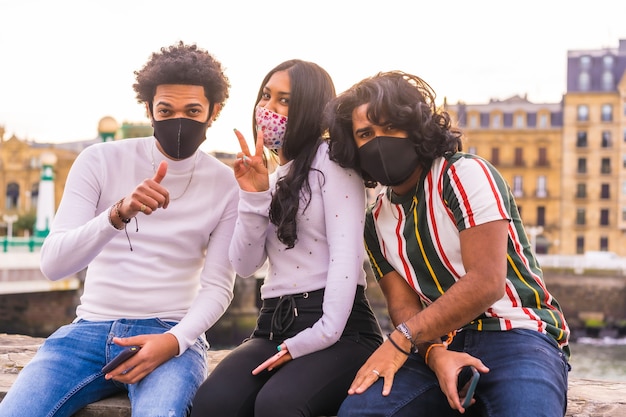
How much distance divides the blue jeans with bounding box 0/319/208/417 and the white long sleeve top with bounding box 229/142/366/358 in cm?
35

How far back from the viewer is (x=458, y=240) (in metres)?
2.34

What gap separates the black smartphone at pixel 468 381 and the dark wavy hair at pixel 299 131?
715 mm

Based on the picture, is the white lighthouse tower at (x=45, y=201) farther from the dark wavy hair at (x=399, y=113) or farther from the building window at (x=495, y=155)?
the building window at (x=495, y=155)

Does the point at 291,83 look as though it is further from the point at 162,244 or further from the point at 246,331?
the point at 246,331

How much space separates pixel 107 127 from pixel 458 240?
13476 millimetres

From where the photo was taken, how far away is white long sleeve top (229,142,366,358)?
8.02 ft

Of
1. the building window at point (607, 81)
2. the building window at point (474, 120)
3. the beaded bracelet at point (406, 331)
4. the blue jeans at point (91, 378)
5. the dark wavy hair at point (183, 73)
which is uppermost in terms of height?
the building window at point (607, 81)

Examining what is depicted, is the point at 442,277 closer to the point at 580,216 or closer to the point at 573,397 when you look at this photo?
the point at 573,397

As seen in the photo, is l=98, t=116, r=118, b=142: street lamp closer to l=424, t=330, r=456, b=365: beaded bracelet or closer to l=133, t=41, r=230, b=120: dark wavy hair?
l=133, t=41, r=230, b=120: dark wavy hair

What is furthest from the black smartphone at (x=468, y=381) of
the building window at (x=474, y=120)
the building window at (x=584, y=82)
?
the building window at (x=584, y=82)

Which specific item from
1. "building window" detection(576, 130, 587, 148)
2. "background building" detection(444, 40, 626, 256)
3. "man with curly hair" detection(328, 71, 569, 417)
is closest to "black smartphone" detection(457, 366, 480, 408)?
"man with curly hair" detection(328, 71, 569, 417)

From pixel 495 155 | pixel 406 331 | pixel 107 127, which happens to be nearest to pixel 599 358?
pixel 107 127

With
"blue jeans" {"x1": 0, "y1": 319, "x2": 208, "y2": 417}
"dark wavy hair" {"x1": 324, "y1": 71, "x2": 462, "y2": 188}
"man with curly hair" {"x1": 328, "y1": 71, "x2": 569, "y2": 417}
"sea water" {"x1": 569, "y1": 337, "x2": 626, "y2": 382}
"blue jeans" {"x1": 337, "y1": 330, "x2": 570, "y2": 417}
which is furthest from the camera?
"sea water" {"x1": 569, "y1": 337, "x2": 626, "y2": 382}

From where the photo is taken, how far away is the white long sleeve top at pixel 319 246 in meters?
2.44
